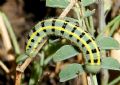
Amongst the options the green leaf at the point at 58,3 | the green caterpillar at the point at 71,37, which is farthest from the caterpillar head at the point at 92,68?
the green leaf at the point at 58,3

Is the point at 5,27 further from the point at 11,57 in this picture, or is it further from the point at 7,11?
the point at 7,11

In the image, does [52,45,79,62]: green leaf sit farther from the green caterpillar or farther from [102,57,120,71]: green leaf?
[102,57,120,71]: green leaf

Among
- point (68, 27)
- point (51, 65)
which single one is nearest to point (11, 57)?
point (51, 65)

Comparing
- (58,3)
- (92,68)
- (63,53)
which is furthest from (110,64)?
(58,3)

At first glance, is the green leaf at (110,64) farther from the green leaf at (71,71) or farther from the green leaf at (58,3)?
the green leaf at (58,3)

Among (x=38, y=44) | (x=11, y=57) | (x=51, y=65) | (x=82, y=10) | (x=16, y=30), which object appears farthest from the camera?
(x=16, y=30)

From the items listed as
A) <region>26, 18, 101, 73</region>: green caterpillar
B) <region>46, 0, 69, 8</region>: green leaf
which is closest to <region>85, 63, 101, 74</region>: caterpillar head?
<region>26, 18, 101, 73</region>: green caterpillar
